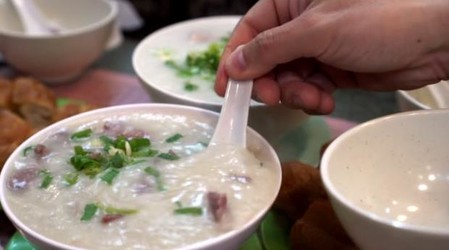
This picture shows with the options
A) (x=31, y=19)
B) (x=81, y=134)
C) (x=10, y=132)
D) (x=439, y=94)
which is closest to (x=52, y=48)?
(x=31, y=19)

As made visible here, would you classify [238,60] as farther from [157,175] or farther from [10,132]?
[10,132]

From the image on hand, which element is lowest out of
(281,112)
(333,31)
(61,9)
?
(61,9)

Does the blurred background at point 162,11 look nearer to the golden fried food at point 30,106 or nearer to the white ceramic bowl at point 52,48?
the white ceramic bowl at point 52,48

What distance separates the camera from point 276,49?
0.99m

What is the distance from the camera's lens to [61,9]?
184cm

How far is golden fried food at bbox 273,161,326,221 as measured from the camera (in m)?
1.09

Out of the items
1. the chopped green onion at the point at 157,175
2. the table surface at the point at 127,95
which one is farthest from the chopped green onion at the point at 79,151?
the table surface at the point at 127,95

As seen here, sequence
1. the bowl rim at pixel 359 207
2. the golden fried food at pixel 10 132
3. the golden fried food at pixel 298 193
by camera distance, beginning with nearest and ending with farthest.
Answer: the bowl rim at pixel 359 207
the golden fried food at pixel 298 193
the golden fried food at pixel 10 132

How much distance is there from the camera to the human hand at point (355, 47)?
0.96 meters

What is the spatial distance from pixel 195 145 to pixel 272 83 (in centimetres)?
18

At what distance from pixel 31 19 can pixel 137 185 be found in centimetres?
94

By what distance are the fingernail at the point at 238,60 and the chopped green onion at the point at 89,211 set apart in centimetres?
33

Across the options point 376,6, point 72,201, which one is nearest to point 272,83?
point 376,6

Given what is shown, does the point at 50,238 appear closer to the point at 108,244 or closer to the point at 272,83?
the point at 108,244
